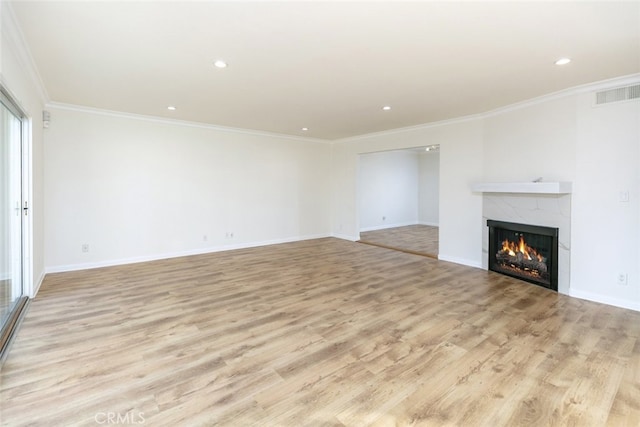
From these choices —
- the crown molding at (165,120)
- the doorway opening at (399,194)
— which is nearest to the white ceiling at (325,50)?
the crown molding at (165,120)

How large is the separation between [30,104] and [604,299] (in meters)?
6.92

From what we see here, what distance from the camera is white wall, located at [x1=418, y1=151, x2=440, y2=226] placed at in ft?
32.7

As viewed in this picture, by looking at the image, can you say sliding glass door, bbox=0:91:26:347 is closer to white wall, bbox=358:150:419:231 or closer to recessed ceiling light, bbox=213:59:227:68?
recessed ceiling light, bbox=213:59:227:68

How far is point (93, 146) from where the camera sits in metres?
4.87

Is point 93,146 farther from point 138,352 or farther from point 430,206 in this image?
point 430,206

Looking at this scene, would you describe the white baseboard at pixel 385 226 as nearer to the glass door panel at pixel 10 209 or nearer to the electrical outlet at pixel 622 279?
the electrical outlet at pixel 622 279

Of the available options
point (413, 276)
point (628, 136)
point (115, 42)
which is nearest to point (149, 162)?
point (115, 42)

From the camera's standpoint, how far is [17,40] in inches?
98.8

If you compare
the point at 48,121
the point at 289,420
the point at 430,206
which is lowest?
the point at 289,420

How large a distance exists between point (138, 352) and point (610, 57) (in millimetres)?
4896

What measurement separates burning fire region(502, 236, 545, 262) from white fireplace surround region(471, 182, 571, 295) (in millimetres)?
270

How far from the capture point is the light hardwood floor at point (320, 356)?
71.4 inches

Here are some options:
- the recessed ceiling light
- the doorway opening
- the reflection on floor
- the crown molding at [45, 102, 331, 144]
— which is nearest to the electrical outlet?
the reflection on floor

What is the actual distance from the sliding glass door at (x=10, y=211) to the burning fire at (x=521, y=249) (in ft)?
19.4
